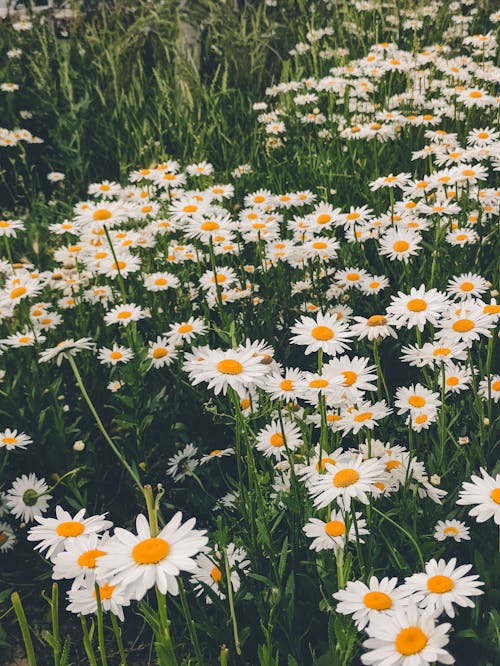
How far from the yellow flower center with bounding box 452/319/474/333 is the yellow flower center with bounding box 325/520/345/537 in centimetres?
58

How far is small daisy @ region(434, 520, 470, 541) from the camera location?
1.48 metres

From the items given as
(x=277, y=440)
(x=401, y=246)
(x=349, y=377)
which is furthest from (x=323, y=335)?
(x=401, y=246)

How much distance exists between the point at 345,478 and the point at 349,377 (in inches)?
14.2

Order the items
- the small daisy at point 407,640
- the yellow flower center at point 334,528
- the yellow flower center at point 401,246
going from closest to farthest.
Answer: the small daisy at point 407,640, the yellow flower center at point 334,528, the yellow flower center at point 401,246

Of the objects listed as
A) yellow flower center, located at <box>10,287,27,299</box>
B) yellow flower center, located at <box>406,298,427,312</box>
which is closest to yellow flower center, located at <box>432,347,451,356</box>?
yellow flower center, located at <box>406,298,427,312</box>

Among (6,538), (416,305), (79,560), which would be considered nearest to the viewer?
(79,560)

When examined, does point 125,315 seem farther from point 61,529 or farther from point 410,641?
point 410,641

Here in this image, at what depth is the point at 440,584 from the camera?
43.7 inches

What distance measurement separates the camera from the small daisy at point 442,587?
1.08 m

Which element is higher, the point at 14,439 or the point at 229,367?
the point at 229,367

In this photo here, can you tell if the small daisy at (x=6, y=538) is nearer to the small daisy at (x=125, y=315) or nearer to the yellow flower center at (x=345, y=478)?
the small daisy at (x=125, y=315)

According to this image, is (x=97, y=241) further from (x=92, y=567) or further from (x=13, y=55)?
(x=13, y=55)

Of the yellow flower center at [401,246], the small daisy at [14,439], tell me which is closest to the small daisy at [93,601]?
the small daisy at [14,439]

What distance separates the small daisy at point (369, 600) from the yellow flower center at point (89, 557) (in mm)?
387
